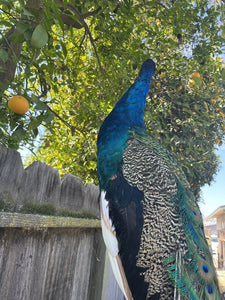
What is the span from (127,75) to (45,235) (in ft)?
6.50

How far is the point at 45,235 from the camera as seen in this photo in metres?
1.14

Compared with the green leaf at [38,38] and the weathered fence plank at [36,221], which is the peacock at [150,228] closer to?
the weathered fence plank at [36,221]

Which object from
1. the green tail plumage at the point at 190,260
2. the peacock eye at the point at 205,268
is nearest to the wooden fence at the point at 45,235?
the green tail plumage at the point at 190,260

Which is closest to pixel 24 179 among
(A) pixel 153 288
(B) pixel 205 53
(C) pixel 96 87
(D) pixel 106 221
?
(D) pixel 106 221

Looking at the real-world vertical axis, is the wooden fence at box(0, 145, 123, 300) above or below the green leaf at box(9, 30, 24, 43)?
below

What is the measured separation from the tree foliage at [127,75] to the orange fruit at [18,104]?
33 cm

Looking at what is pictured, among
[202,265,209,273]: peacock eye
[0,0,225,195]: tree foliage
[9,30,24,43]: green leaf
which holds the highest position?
[0,0,225,195]: tree foliage

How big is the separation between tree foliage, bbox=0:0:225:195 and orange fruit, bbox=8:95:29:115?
328mm

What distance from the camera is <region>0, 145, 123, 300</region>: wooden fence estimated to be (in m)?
0.94

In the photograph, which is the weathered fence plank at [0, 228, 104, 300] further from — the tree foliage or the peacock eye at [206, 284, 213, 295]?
the tree foliage

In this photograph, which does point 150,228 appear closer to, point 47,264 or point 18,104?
point 47,264

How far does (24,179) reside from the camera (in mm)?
1034

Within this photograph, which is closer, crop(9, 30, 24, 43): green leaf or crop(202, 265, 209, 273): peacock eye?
crop(9, 30, 24, 43): green leaf

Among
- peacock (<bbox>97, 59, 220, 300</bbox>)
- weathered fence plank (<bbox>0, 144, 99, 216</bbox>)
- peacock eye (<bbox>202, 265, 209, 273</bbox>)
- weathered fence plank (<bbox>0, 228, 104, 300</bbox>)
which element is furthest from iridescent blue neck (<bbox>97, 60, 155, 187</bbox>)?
peacock eye (<bbox>202, 265, 209, 273</bbox>)
